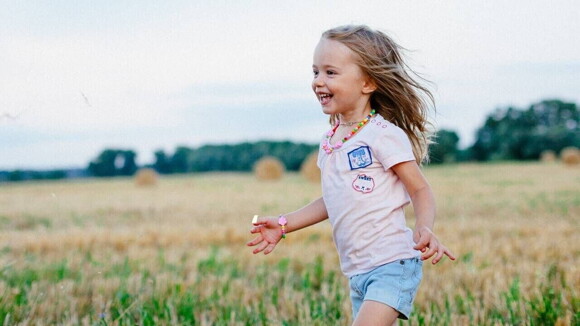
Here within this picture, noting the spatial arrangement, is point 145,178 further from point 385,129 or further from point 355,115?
point 385,129

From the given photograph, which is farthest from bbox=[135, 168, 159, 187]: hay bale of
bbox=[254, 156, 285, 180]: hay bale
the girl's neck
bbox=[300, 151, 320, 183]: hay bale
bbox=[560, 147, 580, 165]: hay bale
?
the girl's neck

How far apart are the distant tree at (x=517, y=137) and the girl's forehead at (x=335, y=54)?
4943 centimetres

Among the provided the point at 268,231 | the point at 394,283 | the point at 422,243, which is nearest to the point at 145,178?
the point at 268,231

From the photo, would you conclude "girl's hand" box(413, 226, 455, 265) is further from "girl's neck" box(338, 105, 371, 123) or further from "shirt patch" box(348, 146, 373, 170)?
"girl's neck" box(338, 105, 371, 123)

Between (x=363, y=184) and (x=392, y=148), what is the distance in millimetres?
190

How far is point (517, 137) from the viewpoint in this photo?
51.9m

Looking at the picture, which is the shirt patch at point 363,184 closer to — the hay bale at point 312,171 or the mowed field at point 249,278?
the mowed field at point 249,278

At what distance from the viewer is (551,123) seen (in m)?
64.0

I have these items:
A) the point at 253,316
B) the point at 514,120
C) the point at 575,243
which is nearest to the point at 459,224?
the point at 575,243

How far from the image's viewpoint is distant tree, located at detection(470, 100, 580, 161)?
4997cm

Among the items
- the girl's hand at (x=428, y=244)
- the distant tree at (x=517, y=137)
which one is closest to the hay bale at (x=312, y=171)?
the girl's hand at (x=428, y=244)

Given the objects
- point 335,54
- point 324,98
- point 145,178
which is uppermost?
point 335,54

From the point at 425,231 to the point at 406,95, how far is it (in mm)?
692

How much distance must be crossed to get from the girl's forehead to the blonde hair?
2 centimetres
